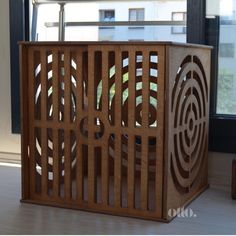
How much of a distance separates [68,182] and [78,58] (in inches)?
19.1

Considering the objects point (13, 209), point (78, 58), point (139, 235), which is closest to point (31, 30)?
point (78, 58)

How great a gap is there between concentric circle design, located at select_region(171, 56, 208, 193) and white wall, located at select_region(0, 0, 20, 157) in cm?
111

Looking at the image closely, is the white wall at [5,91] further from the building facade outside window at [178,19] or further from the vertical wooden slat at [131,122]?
the vertical wooden slat at [131,122]

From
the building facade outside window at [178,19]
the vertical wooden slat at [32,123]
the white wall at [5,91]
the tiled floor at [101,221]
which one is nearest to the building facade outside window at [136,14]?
the building facade outside window at [178,19]

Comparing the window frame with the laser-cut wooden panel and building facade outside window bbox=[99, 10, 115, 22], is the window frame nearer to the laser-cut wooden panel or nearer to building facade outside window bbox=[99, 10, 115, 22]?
building facade outside window bbox=[99, 10, 115, 22]

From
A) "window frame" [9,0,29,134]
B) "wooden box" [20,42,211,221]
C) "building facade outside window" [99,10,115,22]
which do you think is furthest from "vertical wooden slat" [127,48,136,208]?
"window frame" [9,0,29,134]

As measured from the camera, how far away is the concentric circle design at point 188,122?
200 centimetres

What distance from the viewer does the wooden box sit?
1.92 m

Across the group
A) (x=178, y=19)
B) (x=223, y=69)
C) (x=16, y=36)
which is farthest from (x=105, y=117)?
(x=16, y=36)

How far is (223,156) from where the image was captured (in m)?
2.47

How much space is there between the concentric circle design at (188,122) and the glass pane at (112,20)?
0.46 m

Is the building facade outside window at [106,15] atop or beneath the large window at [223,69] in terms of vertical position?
atop

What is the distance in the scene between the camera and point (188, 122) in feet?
7.03

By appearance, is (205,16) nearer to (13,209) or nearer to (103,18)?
(103,18)
